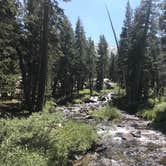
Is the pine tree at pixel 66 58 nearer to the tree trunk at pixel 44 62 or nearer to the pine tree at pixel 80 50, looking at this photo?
the pine tree at pixel 80 50

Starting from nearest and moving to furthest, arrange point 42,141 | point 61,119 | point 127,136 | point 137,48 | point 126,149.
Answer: point 42,141 → point 126,149 → point 61,119 → point 127,136 → point 137,48

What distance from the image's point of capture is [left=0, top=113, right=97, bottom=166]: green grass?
10094mm

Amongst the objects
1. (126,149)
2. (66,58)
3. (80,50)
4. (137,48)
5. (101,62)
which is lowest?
(126,149)

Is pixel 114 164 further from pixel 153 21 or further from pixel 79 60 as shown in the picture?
pixel 79 60

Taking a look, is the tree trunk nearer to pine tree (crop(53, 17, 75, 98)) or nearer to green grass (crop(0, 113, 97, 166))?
green grass (crop(0, 113, 97, 166))

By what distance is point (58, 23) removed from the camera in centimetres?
2406

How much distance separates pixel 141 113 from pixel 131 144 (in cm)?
1484

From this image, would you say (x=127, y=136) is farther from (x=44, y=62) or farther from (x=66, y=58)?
(x=66, y=58)

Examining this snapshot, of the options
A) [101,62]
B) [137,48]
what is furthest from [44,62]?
[101,62]

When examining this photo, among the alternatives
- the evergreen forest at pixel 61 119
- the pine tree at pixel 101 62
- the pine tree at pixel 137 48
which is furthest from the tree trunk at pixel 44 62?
the pine tree at pixel 101 62

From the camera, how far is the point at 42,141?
12.4 m

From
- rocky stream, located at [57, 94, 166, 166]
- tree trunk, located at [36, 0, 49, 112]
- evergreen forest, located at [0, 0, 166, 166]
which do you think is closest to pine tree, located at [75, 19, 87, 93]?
evergreen forest, located at [0, 0, 166, 166]

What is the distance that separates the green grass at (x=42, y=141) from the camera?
10.1 m

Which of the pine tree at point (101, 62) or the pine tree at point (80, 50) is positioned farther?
the pine tree at point (101, 62)
